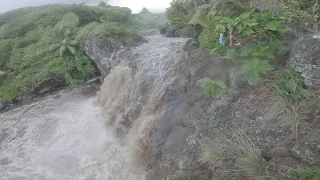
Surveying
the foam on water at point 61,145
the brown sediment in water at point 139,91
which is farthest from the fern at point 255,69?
the foam on water at point 61,145

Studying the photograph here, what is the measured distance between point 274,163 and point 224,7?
5.52 meters

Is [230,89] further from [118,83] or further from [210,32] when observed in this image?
[118,83]

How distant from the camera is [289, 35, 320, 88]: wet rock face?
545cm

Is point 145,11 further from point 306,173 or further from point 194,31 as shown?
point 306,173

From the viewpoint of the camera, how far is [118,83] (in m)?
11.1

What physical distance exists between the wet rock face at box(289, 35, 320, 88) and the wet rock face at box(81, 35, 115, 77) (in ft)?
28.1

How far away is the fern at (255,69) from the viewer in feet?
18.5

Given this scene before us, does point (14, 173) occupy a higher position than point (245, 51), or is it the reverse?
point (245, 51)

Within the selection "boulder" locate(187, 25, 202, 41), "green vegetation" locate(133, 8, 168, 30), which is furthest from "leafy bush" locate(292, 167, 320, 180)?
"green vegetation" locate(133, 8, 168, 30)

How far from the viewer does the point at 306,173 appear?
4.38 meters

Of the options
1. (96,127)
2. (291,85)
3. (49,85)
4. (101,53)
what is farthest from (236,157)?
(49,85)

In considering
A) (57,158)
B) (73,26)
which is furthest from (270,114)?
(73,26)

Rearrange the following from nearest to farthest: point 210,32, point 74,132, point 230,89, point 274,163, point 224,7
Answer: point 274,163 → point 230,89 → point 224,7 → point 210,32 → point 74,132

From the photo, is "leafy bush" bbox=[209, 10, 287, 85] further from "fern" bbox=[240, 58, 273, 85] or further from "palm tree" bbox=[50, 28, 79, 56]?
"palm tree" bbox=[50, 28, 79, 56]
